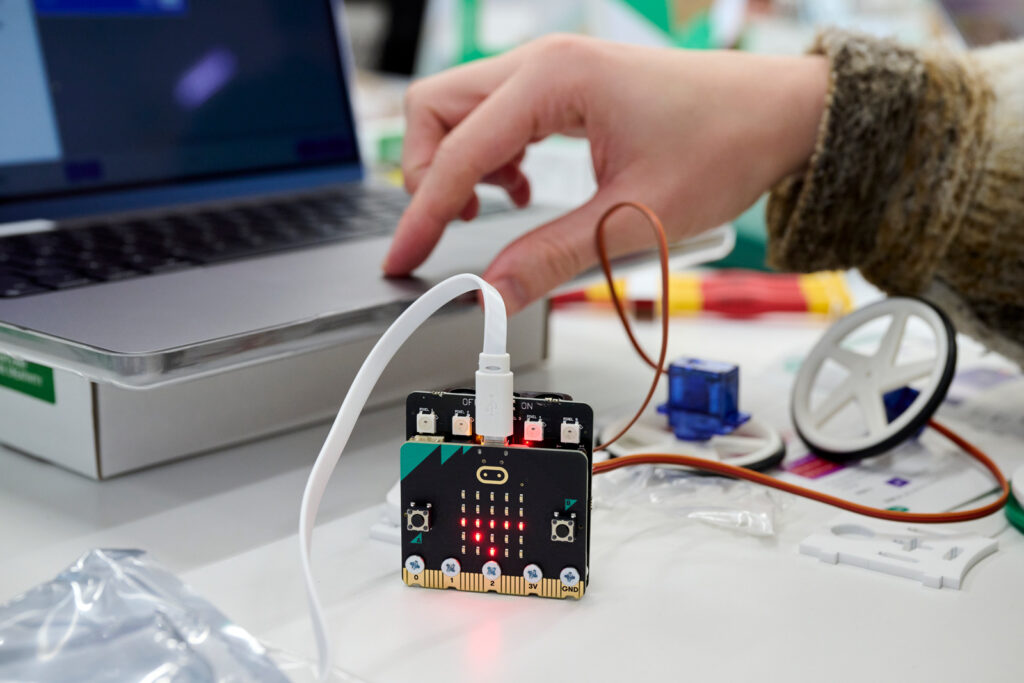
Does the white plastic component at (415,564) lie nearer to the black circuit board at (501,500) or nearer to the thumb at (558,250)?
the black circuit board at (501,500)

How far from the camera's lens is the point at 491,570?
44cm

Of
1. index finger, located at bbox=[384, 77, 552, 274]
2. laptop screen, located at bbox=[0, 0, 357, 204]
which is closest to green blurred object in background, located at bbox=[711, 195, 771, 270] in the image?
laptop screen, located at bbox=[0, 0, 357, 204]

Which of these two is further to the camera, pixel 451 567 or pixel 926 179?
pixel 926 179

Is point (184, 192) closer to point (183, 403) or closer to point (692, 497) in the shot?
point (183, 403)

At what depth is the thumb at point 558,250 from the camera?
1.96 ft

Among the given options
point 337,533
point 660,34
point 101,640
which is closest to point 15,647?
point 101,640

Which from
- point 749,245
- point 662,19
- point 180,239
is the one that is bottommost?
point 749,245

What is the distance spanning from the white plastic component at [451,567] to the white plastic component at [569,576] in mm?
46

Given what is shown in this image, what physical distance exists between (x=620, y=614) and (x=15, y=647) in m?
0.24

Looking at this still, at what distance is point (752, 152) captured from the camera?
25.9 inches

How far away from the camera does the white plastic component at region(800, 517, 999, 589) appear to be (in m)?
0.46

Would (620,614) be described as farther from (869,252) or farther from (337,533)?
(869,252)

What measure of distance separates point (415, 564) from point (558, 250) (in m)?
0.25

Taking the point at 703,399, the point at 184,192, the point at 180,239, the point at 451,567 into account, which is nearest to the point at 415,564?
the point at 451,567
